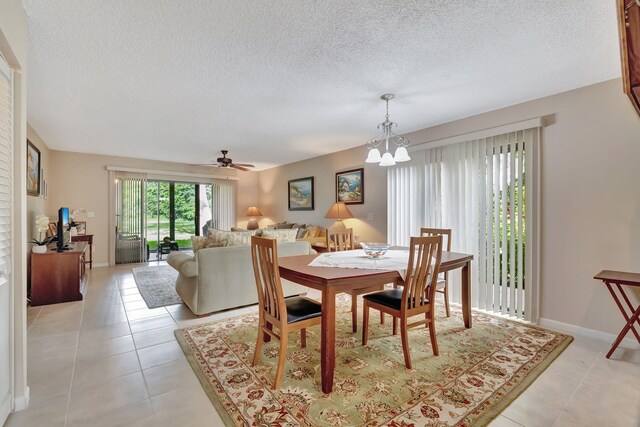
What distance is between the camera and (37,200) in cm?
440

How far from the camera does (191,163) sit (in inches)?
268

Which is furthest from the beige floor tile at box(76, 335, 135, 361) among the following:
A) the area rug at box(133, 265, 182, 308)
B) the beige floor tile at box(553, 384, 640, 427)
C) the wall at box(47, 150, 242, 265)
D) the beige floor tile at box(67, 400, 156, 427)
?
the wall at box(47, 150, 242, 265)

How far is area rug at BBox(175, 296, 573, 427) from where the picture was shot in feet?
5.35

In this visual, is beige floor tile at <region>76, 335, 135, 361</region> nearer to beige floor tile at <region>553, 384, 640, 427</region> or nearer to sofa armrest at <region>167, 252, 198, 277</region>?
sofa armrest at <region>167, 252, 198, 277</region>

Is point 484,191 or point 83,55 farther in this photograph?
point 484,191

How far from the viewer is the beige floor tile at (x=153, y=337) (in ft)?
8.25

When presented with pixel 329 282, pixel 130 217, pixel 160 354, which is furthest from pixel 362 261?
pixel 130 217

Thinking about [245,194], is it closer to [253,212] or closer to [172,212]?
[253,212]

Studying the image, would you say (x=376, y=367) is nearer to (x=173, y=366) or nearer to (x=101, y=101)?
(x=173, y=366)

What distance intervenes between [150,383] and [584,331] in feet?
12.1

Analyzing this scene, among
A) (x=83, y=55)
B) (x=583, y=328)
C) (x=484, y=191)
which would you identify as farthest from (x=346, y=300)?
(x=83, y=55)

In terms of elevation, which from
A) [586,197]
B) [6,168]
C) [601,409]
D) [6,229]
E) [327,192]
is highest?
[327,192]

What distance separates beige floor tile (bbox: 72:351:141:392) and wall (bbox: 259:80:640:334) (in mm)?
3813

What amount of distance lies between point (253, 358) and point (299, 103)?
2.52 m
